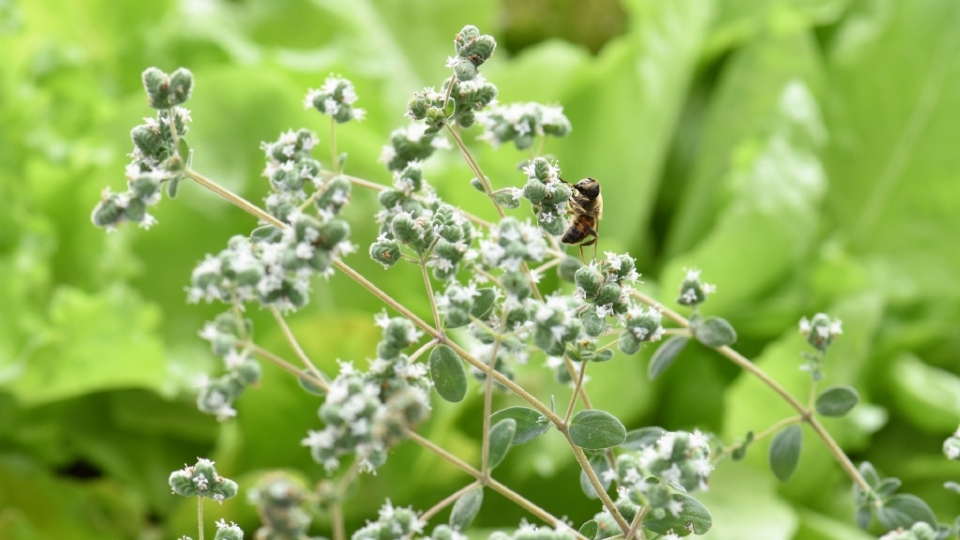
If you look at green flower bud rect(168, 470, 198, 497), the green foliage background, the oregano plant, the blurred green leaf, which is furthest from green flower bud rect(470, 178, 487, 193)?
the blurred green leaf

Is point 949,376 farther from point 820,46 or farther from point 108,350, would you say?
point 108,350

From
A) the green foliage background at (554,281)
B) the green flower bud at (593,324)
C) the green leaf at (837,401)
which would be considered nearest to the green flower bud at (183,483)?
the green flower bud at (593,324)

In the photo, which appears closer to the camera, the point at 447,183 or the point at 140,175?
the point at 140,175

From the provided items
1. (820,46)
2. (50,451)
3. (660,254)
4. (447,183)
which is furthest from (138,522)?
(820,46)

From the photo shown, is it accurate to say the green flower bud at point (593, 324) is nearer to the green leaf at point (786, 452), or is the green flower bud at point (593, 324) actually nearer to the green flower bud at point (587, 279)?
the green flower bud at point (587, 279)

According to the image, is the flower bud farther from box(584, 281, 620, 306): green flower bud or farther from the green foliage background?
the green foliage background

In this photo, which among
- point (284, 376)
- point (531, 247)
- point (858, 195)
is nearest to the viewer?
point (531, 247)
